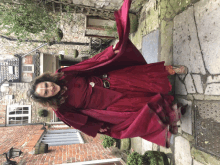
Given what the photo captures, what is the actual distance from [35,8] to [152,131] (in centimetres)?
356

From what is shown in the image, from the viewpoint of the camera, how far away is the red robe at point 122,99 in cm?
171

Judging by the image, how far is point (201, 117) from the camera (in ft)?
6.18

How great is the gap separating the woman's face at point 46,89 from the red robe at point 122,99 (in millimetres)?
199

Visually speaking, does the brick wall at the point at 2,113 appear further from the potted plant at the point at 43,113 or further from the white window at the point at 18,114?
the potted plant at the point at 43,113

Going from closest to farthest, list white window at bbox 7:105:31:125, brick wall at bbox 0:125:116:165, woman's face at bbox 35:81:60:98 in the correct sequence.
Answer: woman's face at bbox 35:81:60:98, brick wall at bbox 0:125:116:165, white window at bbox 7:105:31:125

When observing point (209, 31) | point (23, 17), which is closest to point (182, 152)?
point (209, 31)

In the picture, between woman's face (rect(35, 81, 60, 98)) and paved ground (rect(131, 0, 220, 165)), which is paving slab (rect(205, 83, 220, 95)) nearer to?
paved ground (rect(131, 0, 220, 165))

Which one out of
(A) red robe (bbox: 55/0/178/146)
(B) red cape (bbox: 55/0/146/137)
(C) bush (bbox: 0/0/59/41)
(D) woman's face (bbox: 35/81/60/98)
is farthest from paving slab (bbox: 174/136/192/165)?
(C) bush (bbox: 0/0/59/41)

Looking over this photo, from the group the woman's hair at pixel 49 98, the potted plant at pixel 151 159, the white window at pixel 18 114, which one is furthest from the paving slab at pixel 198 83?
the white window at pixel 18 114

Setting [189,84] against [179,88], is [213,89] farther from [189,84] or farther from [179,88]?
[179,88]

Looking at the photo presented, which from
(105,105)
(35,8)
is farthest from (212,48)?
(35,8)

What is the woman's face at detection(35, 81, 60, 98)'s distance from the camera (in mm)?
1655

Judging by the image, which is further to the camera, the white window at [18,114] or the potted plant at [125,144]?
the white window at [18,114]

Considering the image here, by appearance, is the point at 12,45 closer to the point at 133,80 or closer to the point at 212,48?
the point at 133,80
